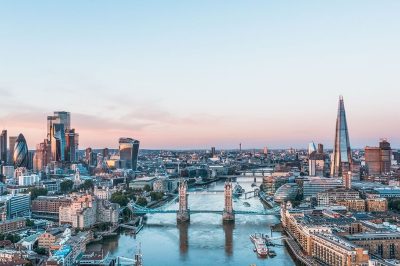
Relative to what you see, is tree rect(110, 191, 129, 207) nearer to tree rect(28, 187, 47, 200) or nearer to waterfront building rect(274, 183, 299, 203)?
tree rect(28, 187, 47, 200)

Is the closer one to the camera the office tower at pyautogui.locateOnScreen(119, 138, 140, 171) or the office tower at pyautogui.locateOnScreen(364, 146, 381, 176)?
the office tower at pyautogui.locateOnScreen(364, 146, 381, 176)

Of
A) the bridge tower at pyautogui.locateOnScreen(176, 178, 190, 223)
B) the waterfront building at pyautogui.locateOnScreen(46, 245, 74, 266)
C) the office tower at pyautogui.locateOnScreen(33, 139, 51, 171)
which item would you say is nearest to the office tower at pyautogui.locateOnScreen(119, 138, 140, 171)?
the office tower at pyautogui.locateOnScreen(33, 139, 51, 171)

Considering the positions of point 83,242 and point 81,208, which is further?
point 81,208

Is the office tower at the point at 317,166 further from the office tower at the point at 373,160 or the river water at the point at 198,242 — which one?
the river water at the point at 198,242

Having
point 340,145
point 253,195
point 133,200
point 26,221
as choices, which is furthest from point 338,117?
point 26,221

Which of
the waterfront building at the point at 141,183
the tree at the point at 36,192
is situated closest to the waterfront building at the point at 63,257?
the tree at the point at 36,192

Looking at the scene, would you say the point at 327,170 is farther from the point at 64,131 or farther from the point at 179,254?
the point at 179,254

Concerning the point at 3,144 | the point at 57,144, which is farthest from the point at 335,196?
the point at 3,144
